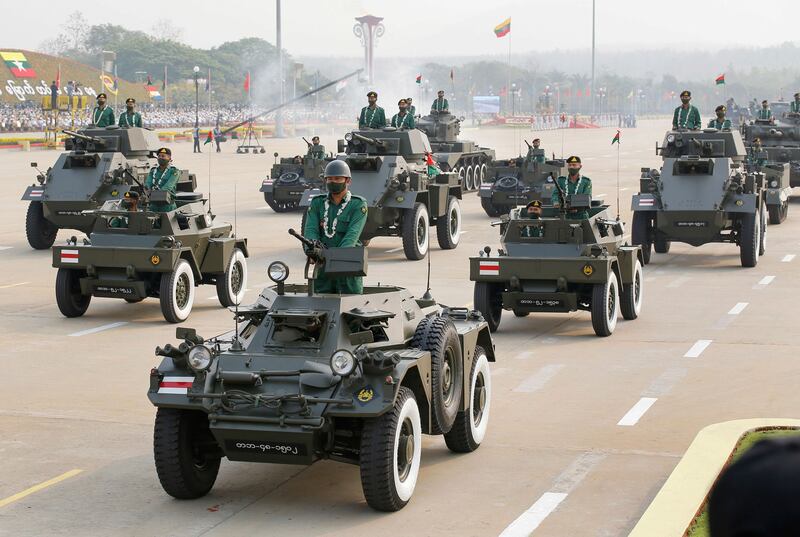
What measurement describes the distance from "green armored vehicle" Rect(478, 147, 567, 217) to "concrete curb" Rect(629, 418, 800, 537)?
73.7 ft

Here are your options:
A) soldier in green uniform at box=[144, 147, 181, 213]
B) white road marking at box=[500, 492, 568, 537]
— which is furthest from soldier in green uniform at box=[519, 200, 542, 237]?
white road marking at box=[500, 492, 568, 537]

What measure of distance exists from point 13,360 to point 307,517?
22.9 feet

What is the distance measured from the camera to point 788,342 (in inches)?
605

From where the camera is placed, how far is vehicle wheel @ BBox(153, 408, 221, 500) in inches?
328

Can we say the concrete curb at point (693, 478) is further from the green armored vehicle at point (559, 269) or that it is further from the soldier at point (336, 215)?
the green armored vehicle at point (559, 269)

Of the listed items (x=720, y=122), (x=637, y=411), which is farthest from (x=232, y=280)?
(x=720, y=122)

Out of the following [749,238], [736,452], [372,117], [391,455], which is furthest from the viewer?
[372,117]

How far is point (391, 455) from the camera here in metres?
8.00

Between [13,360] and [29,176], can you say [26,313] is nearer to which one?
[13,360]

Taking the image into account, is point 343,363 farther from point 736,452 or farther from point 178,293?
point 178,293

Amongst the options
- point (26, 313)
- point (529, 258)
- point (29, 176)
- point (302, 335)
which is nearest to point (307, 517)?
point (302, 335)

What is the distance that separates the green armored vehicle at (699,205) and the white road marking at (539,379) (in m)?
9.72

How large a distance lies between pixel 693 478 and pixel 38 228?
1980 cm

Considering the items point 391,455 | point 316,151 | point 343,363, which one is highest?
point 316,151
